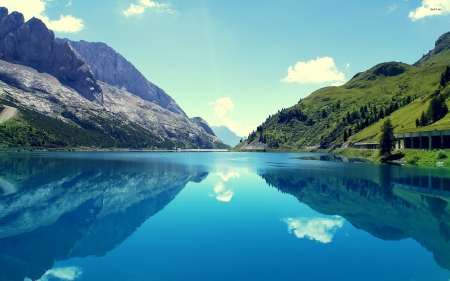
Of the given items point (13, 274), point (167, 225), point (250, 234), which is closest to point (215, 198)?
point (167, 225)

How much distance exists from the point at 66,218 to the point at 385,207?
4059 centimetres

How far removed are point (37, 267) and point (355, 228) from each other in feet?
94.3

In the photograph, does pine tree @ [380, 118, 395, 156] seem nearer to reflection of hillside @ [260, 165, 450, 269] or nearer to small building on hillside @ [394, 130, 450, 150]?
small building on hillside @ [394, 130, 450, 150]

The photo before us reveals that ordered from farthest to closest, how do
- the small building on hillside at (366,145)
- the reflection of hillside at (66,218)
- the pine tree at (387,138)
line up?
the small building on hillside at (366,145)
the pine tree at (387,138)
the reflection of hillside at (66,218)

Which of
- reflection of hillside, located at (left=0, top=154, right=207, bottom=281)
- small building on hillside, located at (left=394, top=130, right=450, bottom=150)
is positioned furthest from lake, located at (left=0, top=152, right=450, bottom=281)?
small building on hillside, located at (left=394, top=130, right=450, bottom=150)

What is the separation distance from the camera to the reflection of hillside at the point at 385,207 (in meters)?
29.9

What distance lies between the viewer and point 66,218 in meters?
35.4

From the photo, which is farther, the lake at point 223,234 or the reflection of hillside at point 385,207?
the reflection of hillside at point 385,207

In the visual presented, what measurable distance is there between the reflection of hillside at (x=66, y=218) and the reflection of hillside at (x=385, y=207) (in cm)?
2363

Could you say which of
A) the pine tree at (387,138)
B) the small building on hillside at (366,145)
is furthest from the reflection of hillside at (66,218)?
the small building on hillside at (366,145)

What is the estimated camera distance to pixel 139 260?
22.6 metres

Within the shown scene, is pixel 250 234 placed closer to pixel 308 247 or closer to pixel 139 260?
pixel 308 247

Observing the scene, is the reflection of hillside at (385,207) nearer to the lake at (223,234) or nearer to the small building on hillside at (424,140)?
the lake at (223,234)

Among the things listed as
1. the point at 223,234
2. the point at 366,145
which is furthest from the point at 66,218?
the point at 366,145
